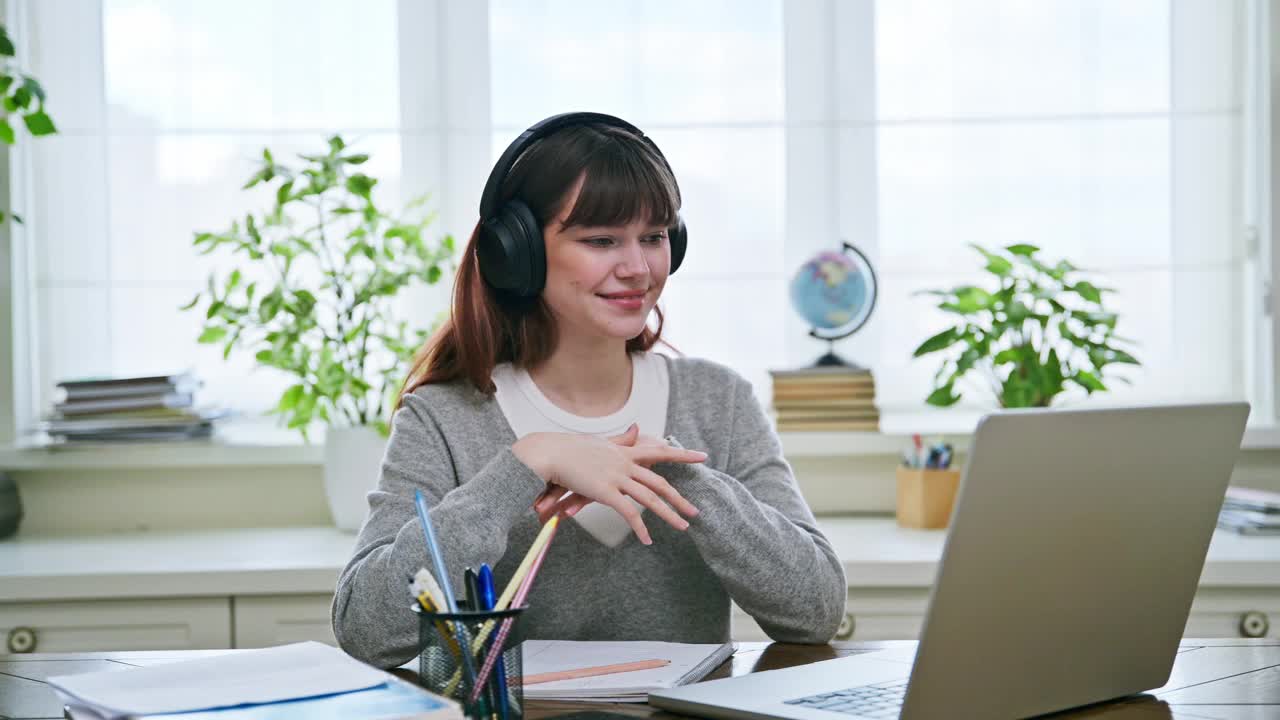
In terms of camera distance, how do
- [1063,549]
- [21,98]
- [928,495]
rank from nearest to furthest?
[1063,549]
[21,98]
[928,495]

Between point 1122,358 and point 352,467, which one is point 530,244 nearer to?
point 352,467

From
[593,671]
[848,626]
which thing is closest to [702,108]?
[848,626]

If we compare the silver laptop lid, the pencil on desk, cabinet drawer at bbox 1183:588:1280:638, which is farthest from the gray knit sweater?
cabinet drawer at bbox 1183:588:1280:638

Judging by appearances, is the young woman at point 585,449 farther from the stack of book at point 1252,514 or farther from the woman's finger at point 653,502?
the stack of book at point 1252,514

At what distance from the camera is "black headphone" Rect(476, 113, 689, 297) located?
138 centimetres

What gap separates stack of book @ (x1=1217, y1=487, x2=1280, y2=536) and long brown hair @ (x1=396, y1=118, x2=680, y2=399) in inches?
53.3

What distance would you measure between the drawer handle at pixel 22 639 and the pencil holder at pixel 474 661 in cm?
140

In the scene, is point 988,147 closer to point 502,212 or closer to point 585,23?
point 585,23

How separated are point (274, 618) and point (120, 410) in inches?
26.0

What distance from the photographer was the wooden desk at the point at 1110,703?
39.1 inches

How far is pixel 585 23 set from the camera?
2633 millimetres

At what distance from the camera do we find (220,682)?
93 cm

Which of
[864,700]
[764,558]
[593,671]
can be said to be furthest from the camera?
[764,558]

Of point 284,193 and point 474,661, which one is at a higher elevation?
point 284,193
